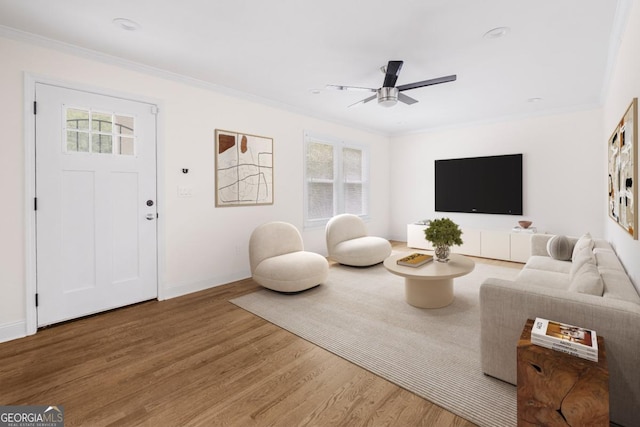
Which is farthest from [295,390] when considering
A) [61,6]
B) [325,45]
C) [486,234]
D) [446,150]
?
[446,150]

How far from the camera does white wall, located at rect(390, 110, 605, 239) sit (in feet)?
15.8

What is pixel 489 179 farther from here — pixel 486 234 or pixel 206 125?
pixel 206 125

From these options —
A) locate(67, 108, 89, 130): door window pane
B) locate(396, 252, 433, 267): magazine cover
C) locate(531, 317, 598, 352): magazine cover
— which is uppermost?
locate(67, 108, 89, 130): door window pane

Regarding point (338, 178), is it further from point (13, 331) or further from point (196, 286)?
point (13, 331)

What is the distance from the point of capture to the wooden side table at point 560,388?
1.27m

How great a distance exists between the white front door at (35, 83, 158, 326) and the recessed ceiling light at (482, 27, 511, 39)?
3.42 m

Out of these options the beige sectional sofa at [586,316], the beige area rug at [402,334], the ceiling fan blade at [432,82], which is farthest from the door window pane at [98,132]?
the beige sectional sofa at [586,316]

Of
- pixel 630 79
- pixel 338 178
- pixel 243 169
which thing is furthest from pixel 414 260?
pixel 338 178

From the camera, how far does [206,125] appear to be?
3.89 metres

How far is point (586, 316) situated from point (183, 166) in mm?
3826

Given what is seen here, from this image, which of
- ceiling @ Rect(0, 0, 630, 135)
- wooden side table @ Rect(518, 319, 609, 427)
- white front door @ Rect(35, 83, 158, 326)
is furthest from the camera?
white front door @ Rect(35, 83, 158, 326)

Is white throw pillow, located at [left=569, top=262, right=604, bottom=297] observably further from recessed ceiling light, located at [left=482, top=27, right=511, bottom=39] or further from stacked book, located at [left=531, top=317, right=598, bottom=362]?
recessed ceiling light, located at [left=482, top=27, right=511, bottom=39]

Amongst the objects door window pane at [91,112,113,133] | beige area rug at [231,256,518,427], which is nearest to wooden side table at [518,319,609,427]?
beige area rug at [231,256,518,427]

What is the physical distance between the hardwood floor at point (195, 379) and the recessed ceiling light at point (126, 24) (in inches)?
103
